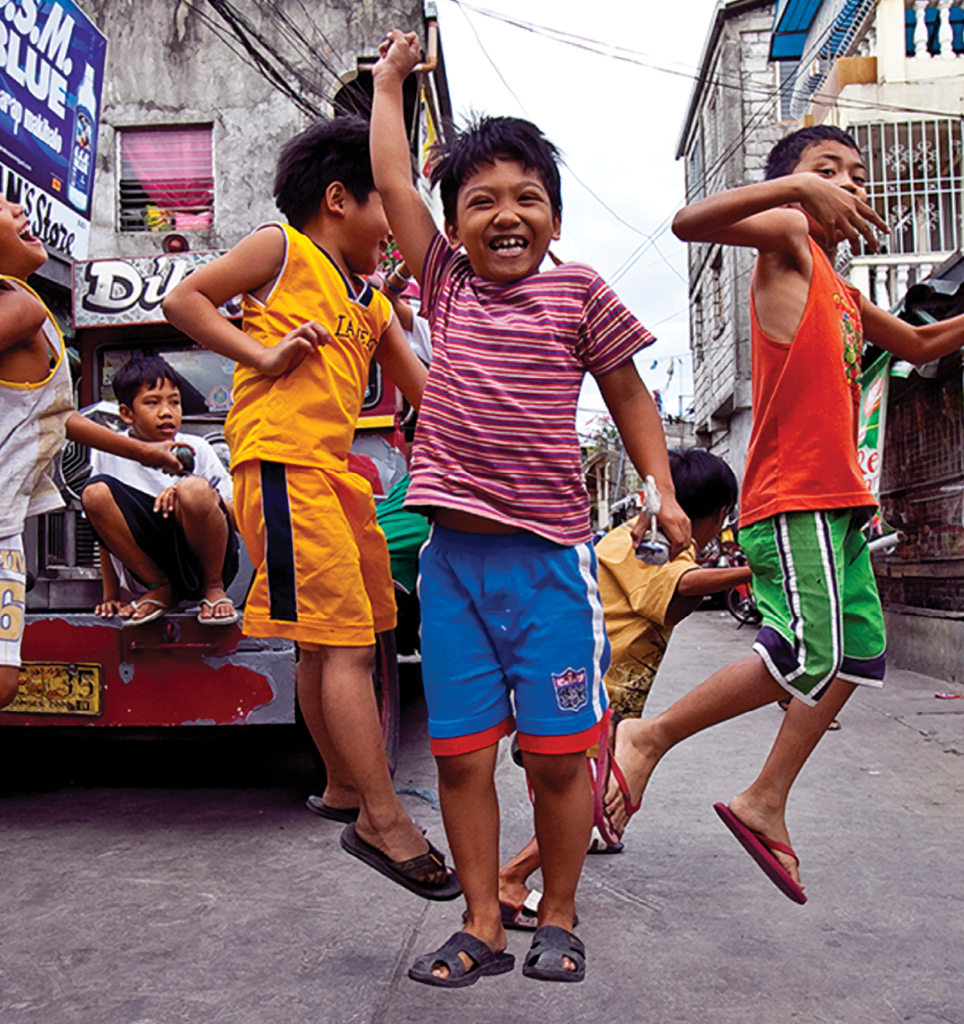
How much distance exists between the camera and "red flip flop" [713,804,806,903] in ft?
7.22

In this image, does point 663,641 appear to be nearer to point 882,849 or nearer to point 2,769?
point 882,849

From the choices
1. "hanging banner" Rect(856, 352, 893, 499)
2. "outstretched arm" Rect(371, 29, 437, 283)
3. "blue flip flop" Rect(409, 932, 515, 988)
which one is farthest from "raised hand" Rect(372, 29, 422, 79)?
"hanging banner" Rect(856, 352, 893, 499)

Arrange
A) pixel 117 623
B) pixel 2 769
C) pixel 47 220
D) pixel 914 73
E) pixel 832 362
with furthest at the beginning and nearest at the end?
pixel 914 73 < pixel 47 220 < pixel 2 769 < pixel 117 623 < pixel 832 362

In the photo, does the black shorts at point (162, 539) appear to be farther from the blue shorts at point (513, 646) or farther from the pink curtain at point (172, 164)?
the pink curtain at point (172, 164)

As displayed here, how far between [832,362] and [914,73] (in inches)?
365

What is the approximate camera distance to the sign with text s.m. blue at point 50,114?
606cm

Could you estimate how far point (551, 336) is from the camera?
198 centimetres

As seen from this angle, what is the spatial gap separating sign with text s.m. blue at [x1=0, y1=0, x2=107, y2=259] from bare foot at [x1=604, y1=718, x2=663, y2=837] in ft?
16.3

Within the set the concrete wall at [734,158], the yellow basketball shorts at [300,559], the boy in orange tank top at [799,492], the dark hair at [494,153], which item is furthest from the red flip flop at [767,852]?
the concrete wall at [734,158]

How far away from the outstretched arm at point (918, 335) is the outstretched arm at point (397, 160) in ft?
4.17

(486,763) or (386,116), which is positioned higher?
(386,116)

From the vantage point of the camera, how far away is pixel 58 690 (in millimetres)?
3473

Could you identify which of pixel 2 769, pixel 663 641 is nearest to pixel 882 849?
pixel 663 641

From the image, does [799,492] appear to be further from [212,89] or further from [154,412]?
[212,89]
